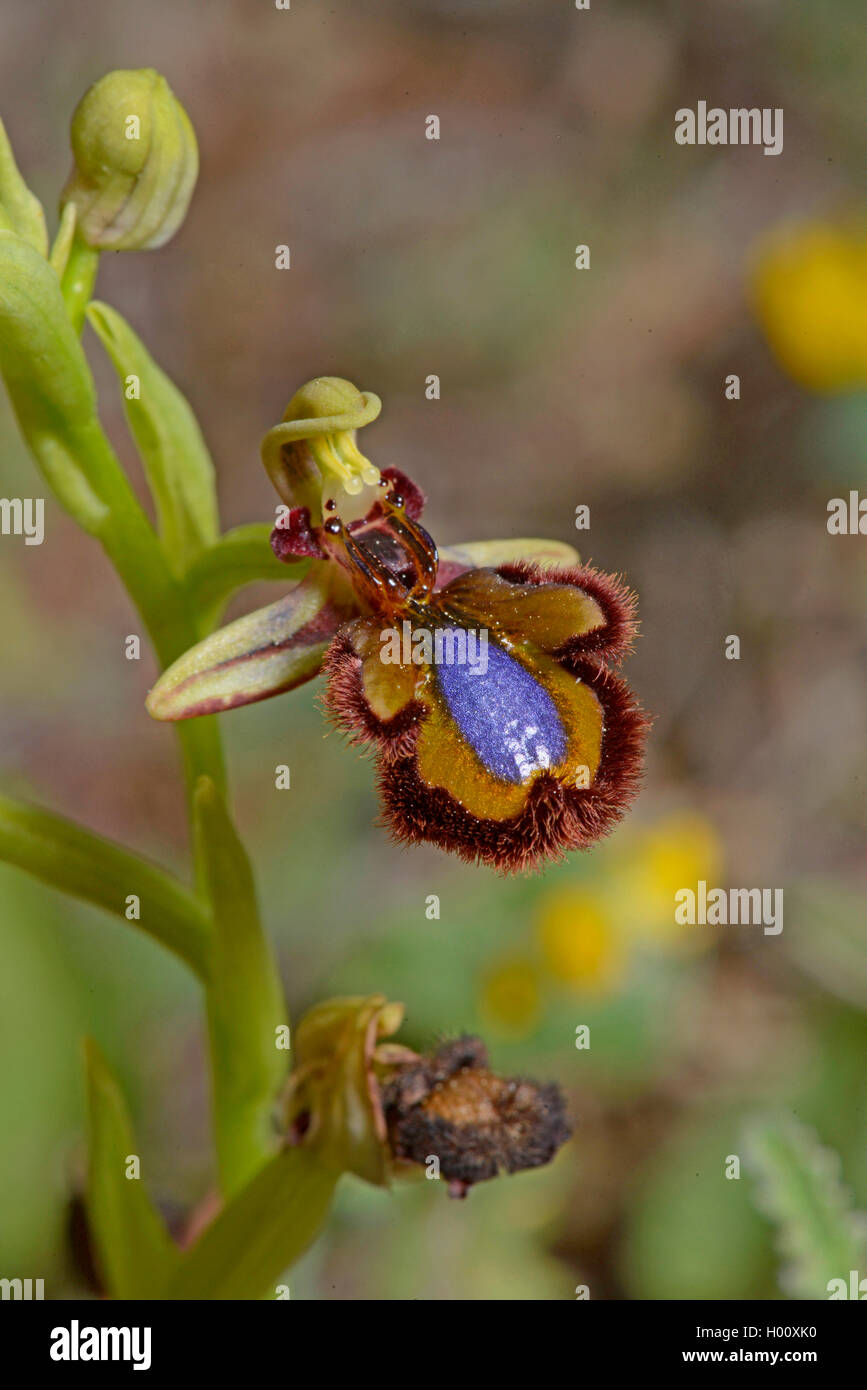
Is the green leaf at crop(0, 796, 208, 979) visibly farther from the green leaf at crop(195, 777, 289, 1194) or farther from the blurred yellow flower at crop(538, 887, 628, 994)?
the blurred yellow flower at crop(538, 887, 628, 994)

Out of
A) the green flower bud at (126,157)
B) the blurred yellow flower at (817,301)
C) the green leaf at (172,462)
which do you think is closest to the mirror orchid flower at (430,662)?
the green leaf at (172,462)

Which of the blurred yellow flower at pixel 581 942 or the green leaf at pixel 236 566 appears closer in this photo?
the green leaf at pixel 236 566

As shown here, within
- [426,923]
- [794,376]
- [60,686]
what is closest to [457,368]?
[794,376]

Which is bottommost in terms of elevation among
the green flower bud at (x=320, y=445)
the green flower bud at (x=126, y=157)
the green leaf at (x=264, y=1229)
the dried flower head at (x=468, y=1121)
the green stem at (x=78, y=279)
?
the green leaf at (x=264, y=1229)

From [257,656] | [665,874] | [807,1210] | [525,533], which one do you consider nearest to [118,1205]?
[257,656]

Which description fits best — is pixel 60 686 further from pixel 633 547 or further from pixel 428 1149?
pixel 428 1149

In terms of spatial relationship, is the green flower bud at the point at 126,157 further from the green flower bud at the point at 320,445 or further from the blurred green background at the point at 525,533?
the blurred green background at the point at 525,533
